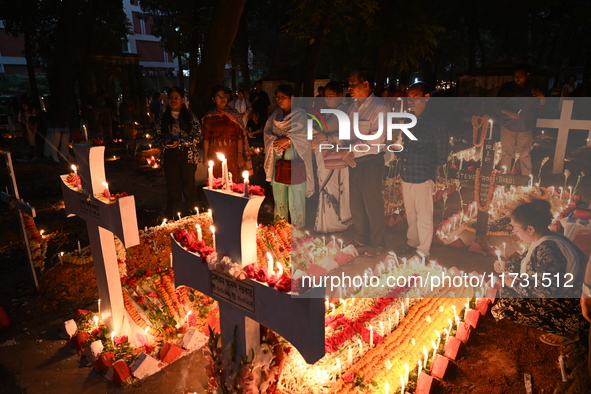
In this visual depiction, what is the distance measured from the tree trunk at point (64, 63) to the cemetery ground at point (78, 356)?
6346mm

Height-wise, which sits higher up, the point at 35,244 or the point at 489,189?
the point at 489,189

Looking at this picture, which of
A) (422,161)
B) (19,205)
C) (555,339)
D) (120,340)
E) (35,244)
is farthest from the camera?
(422,161)

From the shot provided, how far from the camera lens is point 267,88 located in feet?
40.5

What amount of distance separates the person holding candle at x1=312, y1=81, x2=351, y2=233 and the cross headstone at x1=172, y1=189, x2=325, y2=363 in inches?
129

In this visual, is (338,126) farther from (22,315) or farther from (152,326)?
(22,315)

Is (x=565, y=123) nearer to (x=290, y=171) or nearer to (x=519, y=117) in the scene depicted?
(x=519, y=117)

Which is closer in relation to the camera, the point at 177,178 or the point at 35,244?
the point at 35,244

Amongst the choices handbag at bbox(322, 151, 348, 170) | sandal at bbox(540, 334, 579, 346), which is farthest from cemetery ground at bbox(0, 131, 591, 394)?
handbag at bbox(322, 151, 348, 170)

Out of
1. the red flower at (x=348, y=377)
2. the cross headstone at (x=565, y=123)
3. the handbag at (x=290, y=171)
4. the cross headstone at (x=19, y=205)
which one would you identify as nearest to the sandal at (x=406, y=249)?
the handbag at (x=290, y=171)

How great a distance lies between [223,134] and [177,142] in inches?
25.7

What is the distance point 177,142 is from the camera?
615cm

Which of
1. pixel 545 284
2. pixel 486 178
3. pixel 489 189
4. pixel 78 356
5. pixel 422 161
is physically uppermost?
pixel 422 161

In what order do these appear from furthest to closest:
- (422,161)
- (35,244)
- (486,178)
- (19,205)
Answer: (486,178) → (422,161) → (35,244) → (19,205)

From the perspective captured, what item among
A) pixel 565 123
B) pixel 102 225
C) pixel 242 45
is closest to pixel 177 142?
pixel 102 225
